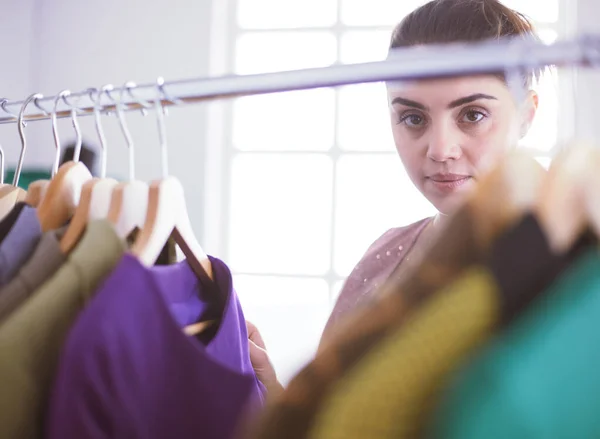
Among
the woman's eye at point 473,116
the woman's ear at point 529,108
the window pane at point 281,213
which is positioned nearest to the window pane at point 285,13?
the window pane at point 281,213

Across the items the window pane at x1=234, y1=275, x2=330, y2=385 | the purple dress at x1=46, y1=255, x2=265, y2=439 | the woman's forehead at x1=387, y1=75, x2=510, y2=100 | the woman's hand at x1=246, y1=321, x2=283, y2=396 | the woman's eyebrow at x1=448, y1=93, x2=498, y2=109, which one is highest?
the woman's forehead at x1=387, y1=75, x2=510, y2=100

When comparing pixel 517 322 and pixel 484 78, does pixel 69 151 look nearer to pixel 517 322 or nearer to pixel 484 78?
pixel 484 78

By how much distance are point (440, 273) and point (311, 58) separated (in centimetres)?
229

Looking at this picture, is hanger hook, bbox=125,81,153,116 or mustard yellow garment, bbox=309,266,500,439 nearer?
mustard yellow garment, bbox=309,266,500,439

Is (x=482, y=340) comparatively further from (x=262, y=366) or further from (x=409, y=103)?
(x=409, y=103)

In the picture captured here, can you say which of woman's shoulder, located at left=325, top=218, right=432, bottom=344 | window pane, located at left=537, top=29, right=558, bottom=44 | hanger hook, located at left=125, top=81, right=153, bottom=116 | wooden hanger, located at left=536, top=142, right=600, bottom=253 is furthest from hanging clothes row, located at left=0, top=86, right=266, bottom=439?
window pane, located at left=537, top=29, right=558, bottom=44

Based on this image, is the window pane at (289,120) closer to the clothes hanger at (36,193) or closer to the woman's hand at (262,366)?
the woman's hand at (262,366)

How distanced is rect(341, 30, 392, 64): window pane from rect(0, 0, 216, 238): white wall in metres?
0.56

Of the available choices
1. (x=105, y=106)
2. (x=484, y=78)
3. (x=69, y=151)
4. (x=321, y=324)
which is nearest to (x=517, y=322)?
(x=105, y=106)

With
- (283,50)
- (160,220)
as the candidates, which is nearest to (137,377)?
(160,220)

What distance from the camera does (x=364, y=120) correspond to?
2.46 m

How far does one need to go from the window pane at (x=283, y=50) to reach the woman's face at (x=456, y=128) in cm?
164

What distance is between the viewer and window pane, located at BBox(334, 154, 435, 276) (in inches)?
92.7

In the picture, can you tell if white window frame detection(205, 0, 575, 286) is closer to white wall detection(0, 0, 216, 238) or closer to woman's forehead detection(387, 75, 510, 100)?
white wall detection(0, 0, 216, 238)
